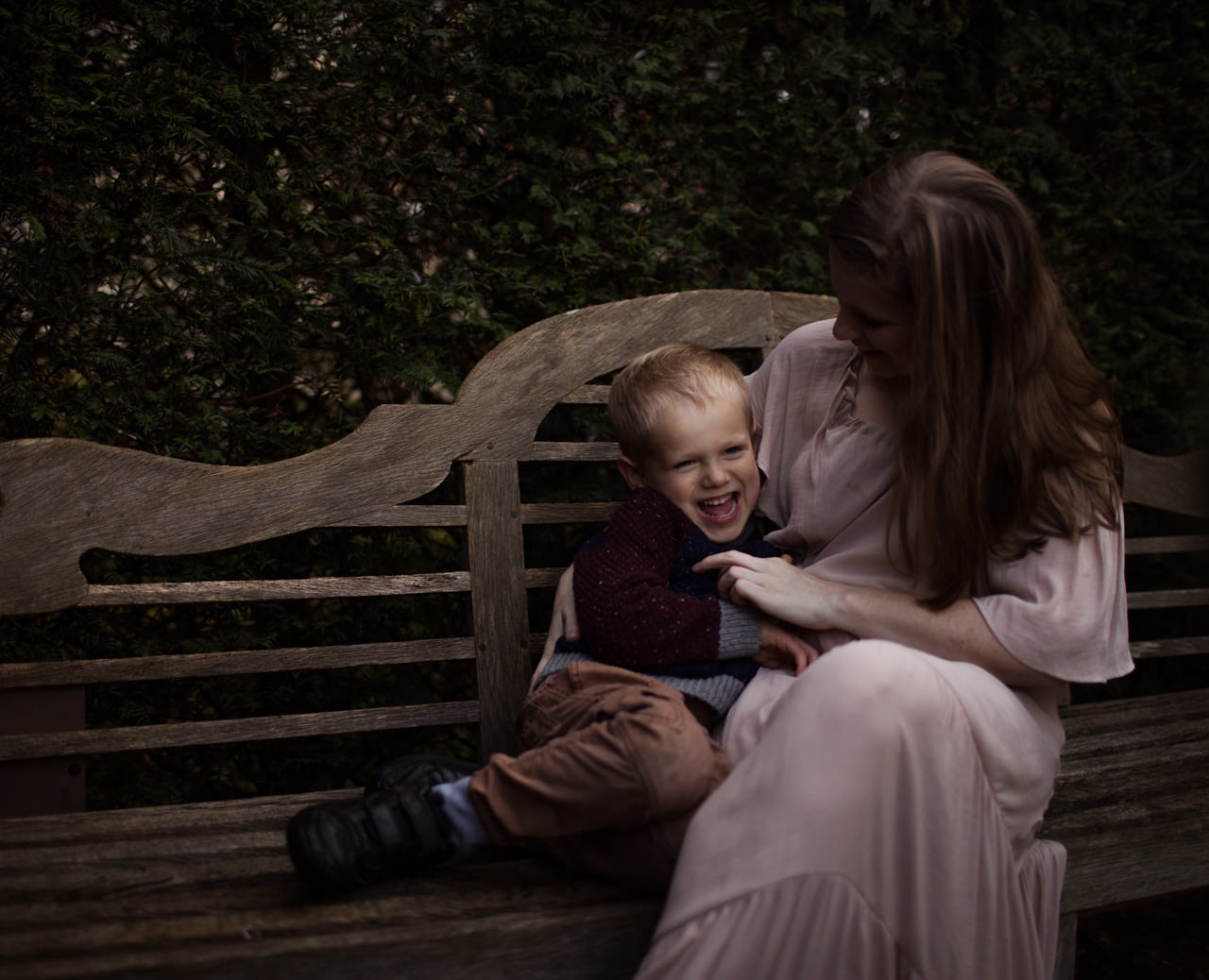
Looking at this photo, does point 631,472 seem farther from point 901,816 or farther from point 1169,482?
point 1169,482

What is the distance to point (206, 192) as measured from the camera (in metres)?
2.40

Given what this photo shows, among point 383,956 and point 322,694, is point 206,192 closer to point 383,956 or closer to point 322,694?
point 322,694

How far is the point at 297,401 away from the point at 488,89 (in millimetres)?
971

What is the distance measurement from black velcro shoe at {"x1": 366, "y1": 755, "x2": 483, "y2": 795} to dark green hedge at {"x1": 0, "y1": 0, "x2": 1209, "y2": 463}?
98cm

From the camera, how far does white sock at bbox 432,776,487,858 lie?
5.73 feet

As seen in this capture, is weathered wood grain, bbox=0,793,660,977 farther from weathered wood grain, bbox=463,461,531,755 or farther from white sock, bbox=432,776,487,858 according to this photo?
weathered wood grain, bbox=463,461,531,755

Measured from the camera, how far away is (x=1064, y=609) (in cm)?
178

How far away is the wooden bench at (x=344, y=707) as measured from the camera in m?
1.54

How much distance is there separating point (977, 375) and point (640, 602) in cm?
74

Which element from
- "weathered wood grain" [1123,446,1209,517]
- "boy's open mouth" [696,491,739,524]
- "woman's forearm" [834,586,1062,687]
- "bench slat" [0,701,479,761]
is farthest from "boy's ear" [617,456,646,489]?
"weathered wood grain" [1123,446,1209,517]

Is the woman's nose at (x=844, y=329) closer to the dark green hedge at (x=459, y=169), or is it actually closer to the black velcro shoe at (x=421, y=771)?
the dark green hedge at (x=459, y=169)

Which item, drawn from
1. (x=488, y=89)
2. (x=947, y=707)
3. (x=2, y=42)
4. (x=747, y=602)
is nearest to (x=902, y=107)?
(x=488, y=89)

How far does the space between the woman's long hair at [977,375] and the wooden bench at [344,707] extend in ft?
2.23

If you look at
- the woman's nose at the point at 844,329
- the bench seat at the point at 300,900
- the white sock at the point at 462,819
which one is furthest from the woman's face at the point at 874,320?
the white sock at the point at 462,819
